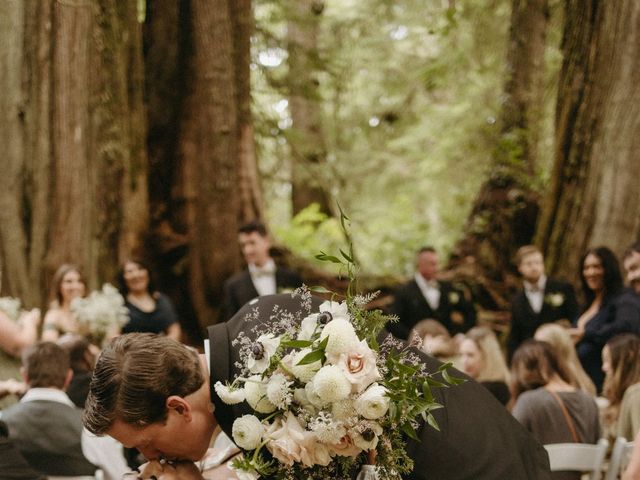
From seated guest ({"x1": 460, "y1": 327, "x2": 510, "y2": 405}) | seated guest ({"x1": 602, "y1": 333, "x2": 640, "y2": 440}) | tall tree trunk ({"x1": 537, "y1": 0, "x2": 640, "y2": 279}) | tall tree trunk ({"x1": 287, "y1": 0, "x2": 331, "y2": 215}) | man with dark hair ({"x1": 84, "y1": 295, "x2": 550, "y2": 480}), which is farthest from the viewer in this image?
tall tree trunk ({"x1": 287, "y1": 0, "x2": 331, "y2": 215})

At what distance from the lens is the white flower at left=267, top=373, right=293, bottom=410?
2518 mm

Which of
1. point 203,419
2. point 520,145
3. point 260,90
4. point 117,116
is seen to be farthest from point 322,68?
point 203,419

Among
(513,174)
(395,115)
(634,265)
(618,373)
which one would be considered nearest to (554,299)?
(634,265)

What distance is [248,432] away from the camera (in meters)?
2.54

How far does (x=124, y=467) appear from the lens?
4.62 meters

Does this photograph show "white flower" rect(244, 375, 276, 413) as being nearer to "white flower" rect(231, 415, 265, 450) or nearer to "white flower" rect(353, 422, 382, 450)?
"white flower" rect(231, 415, 265, 450)

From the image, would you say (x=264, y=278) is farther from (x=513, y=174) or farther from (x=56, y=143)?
(x=513, y=174)

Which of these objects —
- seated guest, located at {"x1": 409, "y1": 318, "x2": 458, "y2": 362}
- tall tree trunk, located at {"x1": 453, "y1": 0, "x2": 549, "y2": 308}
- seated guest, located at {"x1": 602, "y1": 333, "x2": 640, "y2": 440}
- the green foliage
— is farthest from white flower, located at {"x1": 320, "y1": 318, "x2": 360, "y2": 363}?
tall tree trunk, located at {"x1": 453, "y1": 0, "x2": 549, "y2": 308}

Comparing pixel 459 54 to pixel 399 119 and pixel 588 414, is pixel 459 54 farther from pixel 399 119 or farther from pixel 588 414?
pixel 588 414

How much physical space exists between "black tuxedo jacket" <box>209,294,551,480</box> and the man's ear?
10 cm

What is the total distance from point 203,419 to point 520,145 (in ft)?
33.2

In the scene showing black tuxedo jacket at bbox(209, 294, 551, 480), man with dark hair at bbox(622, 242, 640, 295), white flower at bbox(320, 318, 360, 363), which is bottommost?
man with dark hair at bbox(622, 242, 640, 295)

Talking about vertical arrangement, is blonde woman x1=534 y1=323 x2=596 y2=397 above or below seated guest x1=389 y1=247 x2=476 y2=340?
above

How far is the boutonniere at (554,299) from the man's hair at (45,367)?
4.22 m
